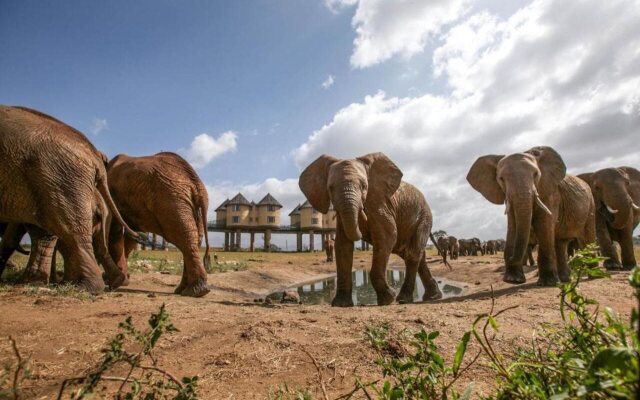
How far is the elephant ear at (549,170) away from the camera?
25.0 feet

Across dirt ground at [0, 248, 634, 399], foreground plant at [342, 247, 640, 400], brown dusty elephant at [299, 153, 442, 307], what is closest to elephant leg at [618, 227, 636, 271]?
brown dusty elephant at [299, 153, 442, 307]

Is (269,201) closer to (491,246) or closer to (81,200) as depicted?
(491,246)

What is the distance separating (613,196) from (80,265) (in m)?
12.6

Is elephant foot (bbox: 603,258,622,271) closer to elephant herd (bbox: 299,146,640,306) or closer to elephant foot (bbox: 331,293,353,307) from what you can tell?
elephant herd (bbox: 299,146,640,306)

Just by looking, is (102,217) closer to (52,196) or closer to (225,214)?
(52,196)

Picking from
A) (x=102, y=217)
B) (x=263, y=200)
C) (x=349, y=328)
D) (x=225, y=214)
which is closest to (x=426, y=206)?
(x=349, y=328)

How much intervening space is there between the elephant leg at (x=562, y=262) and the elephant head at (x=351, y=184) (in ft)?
13.8

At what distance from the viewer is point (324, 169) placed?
728cm

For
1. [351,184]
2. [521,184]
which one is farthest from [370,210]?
[521,184]

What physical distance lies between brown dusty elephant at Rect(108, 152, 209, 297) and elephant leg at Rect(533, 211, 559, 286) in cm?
659

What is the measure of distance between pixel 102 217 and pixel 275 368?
5068 mm

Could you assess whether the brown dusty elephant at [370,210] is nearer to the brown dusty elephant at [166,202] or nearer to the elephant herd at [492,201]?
the elephant herd at [492,201]

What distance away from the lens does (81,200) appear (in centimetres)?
489

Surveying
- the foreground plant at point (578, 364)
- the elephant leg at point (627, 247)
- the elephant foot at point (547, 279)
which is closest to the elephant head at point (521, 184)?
the elephant foot at point (547, 279)
